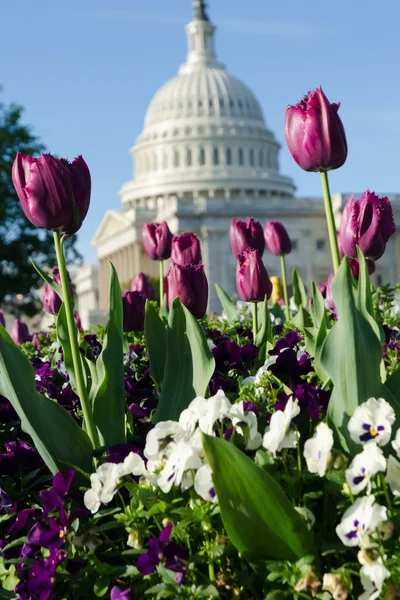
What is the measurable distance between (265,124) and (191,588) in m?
103

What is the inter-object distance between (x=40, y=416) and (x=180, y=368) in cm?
53

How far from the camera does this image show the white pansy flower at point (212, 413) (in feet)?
9.37

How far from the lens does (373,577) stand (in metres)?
2.43

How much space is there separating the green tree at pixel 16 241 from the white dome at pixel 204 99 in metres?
60.2

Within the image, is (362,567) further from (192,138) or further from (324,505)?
(192,138)

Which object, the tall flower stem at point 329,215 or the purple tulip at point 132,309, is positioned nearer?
the tall flower stem at point 329,215

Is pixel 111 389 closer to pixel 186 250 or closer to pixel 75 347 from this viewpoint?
pixel 75 347

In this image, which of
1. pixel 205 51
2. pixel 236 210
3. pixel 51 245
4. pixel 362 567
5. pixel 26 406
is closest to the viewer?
pixel 362 567

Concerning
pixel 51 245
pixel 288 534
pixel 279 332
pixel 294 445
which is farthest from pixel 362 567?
pixel 51 245

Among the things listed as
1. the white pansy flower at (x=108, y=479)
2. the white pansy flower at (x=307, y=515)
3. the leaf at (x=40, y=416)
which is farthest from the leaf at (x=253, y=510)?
the leaf at (x=40, y=416)

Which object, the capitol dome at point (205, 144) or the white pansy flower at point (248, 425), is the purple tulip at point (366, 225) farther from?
the capitol dome at point (205, 144)

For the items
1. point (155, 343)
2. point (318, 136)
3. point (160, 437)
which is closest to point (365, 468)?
point (160, 437)

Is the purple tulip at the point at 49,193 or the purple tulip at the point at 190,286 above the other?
the purple tulip at the point at 49,193

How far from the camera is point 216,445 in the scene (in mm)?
2576
